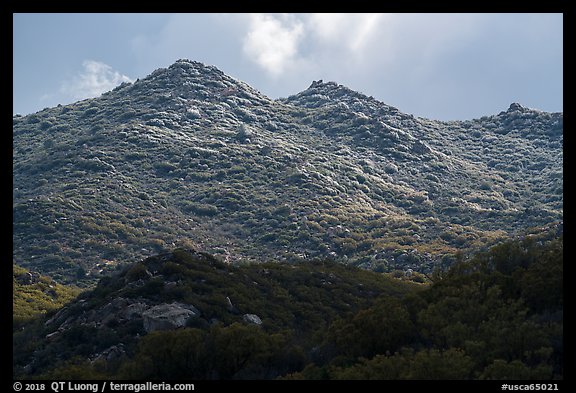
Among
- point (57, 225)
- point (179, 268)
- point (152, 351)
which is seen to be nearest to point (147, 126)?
point (57, 225)

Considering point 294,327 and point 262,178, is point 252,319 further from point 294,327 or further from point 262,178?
point 262,178

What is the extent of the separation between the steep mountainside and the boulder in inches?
1983

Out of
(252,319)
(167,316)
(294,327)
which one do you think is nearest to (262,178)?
(294,327)

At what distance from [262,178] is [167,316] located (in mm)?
98074

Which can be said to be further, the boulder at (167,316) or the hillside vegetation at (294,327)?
the boulder at (167,316)

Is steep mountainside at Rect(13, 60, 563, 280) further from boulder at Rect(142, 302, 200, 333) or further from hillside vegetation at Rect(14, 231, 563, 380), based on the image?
boulder at Rect(142, 302, 200, 333)

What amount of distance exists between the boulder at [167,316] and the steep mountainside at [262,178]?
165 ft

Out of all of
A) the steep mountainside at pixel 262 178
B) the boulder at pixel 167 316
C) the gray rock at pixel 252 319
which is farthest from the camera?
the steep mountainside at pixel 262 178

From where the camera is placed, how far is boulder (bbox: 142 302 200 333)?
33438 millimetres

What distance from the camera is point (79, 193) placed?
110438mm

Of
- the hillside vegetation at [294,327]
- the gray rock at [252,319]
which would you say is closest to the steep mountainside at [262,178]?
the hillside vegetation at [294,327]

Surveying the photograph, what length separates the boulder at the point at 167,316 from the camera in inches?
1316

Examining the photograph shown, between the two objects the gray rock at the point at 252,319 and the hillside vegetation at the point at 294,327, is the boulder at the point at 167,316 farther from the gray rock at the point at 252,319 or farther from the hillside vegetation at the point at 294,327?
the gray rock at the point at 252,319

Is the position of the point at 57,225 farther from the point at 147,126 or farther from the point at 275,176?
the point at 147,126
